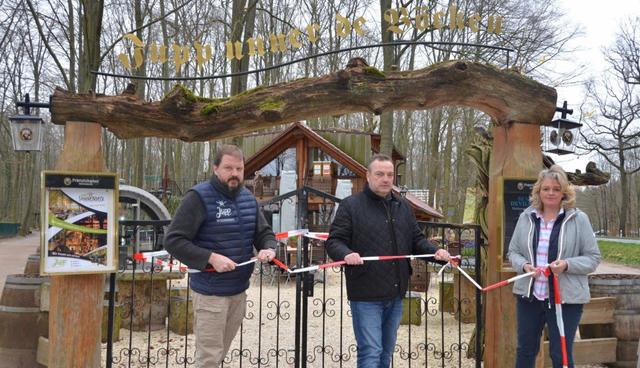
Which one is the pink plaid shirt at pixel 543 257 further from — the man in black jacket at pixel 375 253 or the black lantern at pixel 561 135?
the black lantern at pixel 561 135

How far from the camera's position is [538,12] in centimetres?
1666

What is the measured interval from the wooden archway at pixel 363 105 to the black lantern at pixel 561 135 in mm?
521

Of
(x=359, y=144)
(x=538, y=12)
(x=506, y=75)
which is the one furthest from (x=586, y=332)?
(x=359, y=144)

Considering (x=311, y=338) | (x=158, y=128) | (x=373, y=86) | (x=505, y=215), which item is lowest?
(x=311, y=338)

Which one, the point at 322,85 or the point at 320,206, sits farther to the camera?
the point at 320,206

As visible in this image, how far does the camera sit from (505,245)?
4.49m

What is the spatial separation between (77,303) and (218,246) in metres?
1.72

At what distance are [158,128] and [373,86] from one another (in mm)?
1962

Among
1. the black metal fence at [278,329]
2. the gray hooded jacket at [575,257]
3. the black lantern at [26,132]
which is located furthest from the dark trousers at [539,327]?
the black lantern at [26,132]

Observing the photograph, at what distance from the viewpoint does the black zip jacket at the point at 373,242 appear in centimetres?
351

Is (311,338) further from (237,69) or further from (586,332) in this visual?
(237,69)

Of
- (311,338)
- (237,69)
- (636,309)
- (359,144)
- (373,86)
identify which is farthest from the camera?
(359,144)

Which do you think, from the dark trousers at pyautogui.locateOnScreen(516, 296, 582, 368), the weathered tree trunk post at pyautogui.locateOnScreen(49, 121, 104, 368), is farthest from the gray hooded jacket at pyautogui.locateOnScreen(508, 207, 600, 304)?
the weathered tree trunk post at pyautogui.locateOnScreen(49, 121, 104, 368)

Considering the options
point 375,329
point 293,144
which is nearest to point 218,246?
point 375,329
